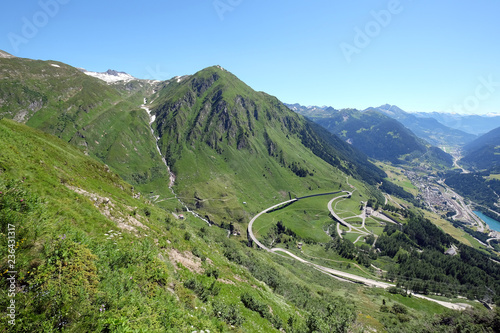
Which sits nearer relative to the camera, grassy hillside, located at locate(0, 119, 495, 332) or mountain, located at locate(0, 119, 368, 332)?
mountain, located at locate(0, 119, 368, 332)

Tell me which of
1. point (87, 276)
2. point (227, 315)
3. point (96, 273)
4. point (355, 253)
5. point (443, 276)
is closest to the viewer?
point (87, 276)

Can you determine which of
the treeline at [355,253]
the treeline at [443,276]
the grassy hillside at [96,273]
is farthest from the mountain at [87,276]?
the treeline at [355,253]

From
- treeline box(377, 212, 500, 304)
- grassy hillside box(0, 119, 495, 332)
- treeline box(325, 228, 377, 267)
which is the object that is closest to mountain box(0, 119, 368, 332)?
grassy hillside box(0, 119, 495, 332)

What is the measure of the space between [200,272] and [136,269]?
13034 millimetres

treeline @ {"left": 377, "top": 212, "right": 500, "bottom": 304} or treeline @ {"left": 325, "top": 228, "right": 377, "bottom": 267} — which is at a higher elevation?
treeline @ {"left": 325, "top": 228, "right": 377, "bottom": 267}

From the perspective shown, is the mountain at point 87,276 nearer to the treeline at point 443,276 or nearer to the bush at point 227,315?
the bush at point 227,315

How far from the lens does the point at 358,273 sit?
161 m

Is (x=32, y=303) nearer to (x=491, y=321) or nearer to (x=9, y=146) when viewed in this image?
(x=9, y=146)

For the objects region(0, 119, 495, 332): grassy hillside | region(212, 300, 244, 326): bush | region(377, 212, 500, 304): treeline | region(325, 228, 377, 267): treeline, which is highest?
region(0, 119, 495, 332): grassy hillside

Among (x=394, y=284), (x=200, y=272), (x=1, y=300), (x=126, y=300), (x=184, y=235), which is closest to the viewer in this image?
(x=1, y=300)

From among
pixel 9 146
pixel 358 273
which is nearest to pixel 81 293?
pixel 9 146

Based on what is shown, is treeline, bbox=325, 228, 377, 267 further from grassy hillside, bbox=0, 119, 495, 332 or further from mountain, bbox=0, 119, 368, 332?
mountain, bbox=0, 119, 368, 332

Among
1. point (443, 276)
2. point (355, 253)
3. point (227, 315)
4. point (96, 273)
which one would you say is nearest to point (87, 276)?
point (96, 273)

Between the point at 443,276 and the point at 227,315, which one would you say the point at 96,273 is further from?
the point at 443,276
